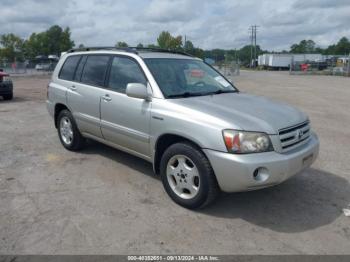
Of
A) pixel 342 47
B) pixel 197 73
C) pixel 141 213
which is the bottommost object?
pixel 141 213

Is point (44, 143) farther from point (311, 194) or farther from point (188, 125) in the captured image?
point (311, 194)

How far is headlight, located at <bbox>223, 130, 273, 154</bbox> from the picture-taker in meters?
3.71

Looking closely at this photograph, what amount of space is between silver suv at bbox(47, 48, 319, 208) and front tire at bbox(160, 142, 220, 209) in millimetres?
11

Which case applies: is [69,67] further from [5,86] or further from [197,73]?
[5,86]

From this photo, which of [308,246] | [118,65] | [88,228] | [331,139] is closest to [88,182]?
[88,228]

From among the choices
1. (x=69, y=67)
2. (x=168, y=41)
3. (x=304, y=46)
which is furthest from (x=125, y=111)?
(x=304, y=46)

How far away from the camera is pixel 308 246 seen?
3.47 m

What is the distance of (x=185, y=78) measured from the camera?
5.02 metres

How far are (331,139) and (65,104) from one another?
535cm

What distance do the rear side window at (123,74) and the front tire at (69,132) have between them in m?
1.33

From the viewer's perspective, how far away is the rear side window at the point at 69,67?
620 centimetres

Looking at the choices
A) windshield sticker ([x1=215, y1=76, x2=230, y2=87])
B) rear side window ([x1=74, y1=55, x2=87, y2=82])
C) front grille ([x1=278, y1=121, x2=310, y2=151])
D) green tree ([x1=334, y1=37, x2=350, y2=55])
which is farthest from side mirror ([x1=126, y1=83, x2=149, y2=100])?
green tree ([x1=334, y1=37, x2=350, y2=55])

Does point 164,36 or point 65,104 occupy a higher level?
point 164,36

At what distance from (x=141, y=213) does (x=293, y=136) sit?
6.29 ft
